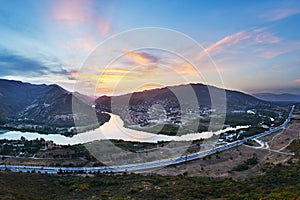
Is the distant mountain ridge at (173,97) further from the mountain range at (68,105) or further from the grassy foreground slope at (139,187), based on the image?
the grassy foreground slope at (139,187)

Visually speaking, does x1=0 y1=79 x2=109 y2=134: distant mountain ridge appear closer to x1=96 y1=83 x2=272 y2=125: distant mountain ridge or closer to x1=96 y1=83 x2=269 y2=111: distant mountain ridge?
x1=96 y1=83 x2=272 y2=125: distant mountain ridge

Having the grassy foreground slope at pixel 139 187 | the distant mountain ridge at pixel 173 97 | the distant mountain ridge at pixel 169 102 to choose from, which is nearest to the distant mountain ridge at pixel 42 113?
the distant mountain ridge at pixel 169 102

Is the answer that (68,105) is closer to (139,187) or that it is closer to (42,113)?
(42,113)

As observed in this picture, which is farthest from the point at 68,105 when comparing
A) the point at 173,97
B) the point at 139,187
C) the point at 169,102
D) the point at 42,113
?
the point at 139,187

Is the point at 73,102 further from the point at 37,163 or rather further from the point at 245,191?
the point at 245,191

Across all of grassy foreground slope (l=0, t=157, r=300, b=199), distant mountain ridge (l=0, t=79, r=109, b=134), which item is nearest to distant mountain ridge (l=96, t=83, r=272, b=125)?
distant mountain ridge (l=0, t=79, r=109, b=134)

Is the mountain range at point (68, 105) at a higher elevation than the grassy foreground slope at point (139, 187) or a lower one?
higher

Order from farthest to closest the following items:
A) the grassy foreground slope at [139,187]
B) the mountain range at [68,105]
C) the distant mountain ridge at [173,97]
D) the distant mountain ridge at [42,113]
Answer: the distant mountain ridge at [173,97], the mountain range at [68,105], the distant mountain ridge at [42,113], the grassy foreground slope at [139,187]

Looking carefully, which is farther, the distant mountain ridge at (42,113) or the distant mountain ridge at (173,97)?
the distant mountain ridge at (173,97)
